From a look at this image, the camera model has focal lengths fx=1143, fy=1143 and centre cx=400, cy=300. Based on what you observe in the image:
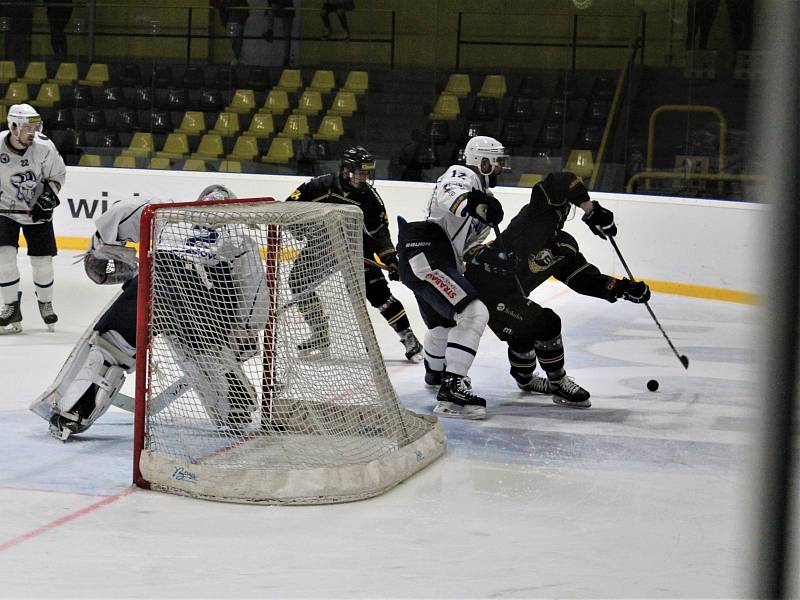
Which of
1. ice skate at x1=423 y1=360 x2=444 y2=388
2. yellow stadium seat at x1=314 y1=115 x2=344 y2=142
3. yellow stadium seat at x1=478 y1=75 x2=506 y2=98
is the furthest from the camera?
yellow stadium seat at x1=314 y1=115 x2=344 y2=142

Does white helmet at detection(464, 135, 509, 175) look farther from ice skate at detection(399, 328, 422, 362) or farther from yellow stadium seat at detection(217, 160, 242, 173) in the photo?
yellow stadium seat at detection(217, 160, 242, 173)

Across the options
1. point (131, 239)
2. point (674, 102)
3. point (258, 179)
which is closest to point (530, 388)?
point (131, 239)

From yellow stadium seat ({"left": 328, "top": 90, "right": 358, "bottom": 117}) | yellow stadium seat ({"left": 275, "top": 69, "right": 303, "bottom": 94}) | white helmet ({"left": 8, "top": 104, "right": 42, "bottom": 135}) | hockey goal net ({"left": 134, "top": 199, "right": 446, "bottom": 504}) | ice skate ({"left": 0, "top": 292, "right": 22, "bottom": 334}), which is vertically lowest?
ice skate ({"left": 0, "top": 292, "right": 22, "bottom": 334})

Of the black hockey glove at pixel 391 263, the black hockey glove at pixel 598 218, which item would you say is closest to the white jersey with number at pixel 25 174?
the black hockey glove at pixel 391 263

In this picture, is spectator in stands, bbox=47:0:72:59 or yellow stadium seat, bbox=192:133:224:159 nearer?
yellow stadium seat, bbox=192:133:224:159

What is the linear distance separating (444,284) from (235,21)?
23.1 feet

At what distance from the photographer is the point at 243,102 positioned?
421 inches

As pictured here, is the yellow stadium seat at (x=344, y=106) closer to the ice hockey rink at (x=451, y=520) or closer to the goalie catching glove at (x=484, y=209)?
the ice hockey rink at (x=451, y=520)

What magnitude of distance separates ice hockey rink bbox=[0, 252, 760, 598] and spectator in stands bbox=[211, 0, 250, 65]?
639 centimetres

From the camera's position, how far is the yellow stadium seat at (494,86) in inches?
399

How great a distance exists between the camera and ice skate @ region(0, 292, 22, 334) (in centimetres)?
664

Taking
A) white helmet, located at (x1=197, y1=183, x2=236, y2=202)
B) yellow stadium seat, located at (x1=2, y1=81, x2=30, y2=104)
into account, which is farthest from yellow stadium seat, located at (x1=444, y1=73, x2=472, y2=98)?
white helmet, located at (x1=197, y1=183, x2=236, y2=202)

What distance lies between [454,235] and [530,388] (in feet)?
2.78

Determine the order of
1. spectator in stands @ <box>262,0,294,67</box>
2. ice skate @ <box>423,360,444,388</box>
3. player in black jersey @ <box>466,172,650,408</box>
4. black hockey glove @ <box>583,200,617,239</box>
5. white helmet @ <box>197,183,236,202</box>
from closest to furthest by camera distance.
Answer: white helmet @ <box>197,183,236,202</box> < player in black jersey @ <box>466,172,650,408</box> < black hockey glove @ <box>583,200,617,239</box> < ice skate @ <box>423,360,444,388</box> < spectator in stands @ <box>262,0,294,67</box>
